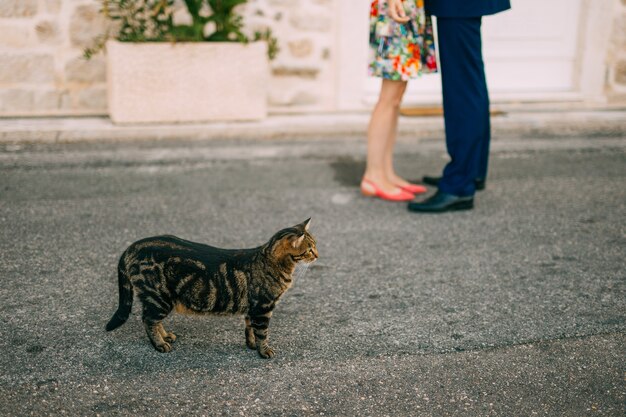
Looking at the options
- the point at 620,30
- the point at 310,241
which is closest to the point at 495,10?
the point at 310,241

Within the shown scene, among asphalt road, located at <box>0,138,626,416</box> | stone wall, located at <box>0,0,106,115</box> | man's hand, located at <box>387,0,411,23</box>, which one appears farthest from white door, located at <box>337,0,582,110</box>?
A: man's hand, located at <box>387,0,411,23</box>

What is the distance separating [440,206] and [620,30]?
375cm

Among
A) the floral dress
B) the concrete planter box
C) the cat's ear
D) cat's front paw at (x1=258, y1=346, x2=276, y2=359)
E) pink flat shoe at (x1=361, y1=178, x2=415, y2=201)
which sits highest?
the floral dress

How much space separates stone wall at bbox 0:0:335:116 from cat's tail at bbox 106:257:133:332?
3932 mm

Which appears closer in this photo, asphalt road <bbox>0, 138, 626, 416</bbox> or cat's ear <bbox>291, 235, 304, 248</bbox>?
asphalt road <bbox>0, 138, 626, 416</bbox>

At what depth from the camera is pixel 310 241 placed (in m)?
2.93

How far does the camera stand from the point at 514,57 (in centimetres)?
714

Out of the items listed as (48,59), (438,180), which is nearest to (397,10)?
(438,180)

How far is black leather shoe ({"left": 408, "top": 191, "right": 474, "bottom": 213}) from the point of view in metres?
4.60

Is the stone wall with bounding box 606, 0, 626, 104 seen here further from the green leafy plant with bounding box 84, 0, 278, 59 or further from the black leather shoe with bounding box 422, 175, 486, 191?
the green leafy plant with bounding box 84, 0, 278, 59

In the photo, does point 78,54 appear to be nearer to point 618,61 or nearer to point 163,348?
point 163,348

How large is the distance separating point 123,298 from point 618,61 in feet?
19.7

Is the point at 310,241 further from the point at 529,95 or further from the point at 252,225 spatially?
the point at 529,95

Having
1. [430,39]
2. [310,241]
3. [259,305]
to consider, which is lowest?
[259,305]
